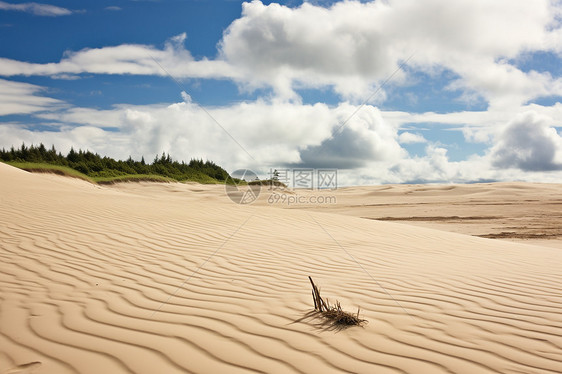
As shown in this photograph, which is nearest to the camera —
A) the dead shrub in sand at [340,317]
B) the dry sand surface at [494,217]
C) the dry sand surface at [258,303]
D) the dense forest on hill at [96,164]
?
the dry sand surface at [258,303]

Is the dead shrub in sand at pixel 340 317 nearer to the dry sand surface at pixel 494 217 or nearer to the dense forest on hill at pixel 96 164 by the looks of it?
the dry sand surface at pixel 494 217

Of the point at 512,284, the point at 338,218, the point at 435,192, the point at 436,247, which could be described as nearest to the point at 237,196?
the point at 435,192

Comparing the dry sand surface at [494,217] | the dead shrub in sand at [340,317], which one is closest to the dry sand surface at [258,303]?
the dead shrub in sand at [340,317]

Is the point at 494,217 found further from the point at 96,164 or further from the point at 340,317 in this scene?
the point at 96,164

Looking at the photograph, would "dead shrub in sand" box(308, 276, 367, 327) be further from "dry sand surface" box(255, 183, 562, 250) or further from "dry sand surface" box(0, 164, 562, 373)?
"dry sand surface" box(255, 183, 562, 250)

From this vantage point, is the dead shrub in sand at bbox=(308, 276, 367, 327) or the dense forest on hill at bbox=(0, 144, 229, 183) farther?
the dense forest on hill at bbox=(0, 144, 229, 183)

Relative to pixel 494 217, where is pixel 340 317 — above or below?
above

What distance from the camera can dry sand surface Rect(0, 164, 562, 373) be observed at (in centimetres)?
244

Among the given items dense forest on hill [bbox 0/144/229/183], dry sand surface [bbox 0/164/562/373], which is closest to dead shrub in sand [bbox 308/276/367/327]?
dry sand surface [bbox 0/164/562/373]

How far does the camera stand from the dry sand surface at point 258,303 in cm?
244

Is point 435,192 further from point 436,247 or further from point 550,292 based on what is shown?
point 550,292

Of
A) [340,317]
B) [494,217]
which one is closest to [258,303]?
[340,317]

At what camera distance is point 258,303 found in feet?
11.4

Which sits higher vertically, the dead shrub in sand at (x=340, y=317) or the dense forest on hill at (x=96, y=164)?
the dense forest on hill at (x=96, y=164)
